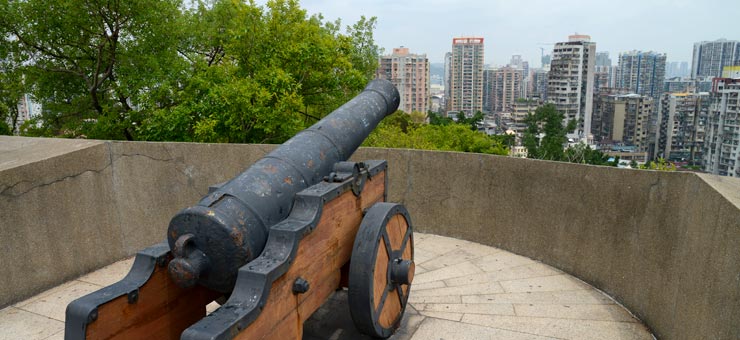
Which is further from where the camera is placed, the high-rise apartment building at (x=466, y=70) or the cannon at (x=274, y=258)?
the high-rise apartment building at (x=466, y=70)

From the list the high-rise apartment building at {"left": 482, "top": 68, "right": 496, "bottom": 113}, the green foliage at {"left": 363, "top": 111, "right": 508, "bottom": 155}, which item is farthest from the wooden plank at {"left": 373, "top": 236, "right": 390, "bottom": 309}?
the high-rise apartment building at {"left": 482, "top": 68, "right": 496, "bottom": 113}

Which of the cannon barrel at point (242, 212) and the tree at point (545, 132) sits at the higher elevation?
the cannon barrel at point (242, 212)

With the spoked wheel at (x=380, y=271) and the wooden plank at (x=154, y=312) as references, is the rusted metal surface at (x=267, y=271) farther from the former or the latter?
the wooden plank at (x=154, y=312)

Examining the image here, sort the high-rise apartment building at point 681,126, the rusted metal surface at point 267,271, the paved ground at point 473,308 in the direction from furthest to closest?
the high-rise apartment building at point 681,126 → the paved ground at point 473,308 → the rusted metal surface at point 267,271

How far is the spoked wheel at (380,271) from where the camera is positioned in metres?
3.33

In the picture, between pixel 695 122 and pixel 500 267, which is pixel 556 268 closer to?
pixel 500 267

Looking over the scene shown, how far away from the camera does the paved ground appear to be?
3926 millimetres

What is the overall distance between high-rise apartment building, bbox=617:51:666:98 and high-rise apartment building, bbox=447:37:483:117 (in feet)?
148

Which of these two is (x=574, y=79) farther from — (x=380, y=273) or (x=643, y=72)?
(x=380, y=273)

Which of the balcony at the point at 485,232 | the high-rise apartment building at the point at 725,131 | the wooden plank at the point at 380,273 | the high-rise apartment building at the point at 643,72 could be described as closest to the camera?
the wooden plank at the point at 380,273

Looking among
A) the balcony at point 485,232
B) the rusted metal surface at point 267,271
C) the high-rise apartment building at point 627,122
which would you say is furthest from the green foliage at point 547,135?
the rusted metal surface at point 267,271

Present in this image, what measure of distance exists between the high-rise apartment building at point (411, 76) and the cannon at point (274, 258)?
82.1 m

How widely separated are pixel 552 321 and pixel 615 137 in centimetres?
10883

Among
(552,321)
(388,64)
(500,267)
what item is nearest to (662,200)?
(552,321)
